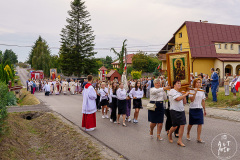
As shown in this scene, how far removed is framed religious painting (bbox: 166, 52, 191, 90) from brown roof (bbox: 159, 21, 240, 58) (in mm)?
28160

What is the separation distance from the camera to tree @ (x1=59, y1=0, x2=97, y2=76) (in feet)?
176

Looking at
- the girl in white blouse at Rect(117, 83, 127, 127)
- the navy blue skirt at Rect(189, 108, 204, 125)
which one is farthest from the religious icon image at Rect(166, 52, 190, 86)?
the girl in white blouse at Rect(117, 83, 127, 127)

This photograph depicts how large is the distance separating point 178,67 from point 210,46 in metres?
31.8

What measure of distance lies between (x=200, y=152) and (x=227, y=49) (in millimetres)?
34985

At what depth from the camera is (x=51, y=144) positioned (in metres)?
8.40

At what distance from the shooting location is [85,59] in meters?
54.5

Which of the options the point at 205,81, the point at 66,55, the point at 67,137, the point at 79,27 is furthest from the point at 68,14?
the point at 67,137

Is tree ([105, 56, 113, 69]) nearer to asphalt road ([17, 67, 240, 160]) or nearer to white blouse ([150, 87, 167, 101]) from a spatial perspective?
asphalt road ([17, 67, 240, 160])

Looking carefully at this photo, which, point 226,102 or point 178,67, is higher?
point 178,67

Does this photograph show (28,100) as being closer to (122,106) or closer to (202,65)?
(122,106)

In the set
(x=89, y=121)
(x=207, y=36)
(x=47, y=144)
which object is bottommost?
(x=47, y=144)

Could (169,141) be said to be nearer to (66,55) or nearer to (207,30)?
(207,30)

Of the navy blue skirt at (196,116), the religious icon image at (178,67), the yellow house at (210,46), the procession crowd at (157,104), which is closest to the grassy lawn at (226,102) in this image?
the procession crowd at (157,104)

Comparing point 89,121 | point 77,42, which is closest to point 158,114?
point 89,121
